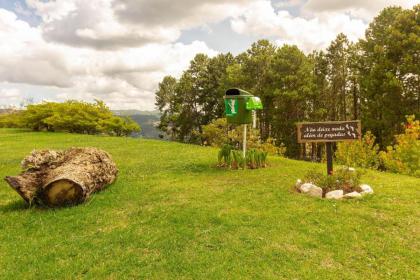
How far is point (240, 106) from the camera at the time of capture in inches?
546

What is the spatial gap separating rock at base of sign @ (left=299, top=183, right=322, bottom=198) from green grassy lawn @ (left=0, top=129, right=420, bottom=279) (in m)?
0.37

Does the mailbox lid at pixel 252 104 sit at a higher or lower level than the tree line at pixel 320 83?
lower

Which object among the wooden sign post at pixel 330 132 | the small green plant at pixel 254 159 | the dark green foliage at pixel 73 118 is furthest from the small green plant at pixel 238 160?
the dark green foliage at pixel 73 118

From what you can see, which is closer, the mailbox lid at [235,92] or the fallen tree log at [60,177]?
the fallen tree log at [60,177]

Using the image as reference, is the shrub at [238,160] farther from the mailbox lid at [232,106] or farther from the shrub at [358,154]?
the shrub at [358,154]

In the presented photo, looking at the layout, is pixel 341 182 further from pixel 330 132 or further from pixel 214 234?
pixel 214 234

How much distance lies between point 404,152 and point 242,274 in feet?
56.3

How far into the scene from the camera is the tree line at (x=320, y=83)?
28.2 m

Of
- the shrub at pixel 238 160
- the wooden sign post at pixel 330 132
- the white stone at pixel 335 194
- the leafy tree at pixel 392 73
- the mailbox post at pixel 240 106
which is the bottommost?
the white stone at pixel 335 194

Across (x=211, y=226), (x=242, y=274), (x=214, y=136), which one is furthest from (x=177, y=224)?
(x=214, y=136)

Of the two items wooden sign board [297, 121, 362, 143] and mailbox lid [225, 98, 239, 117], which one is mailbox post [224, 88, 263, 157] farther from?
Result: wooden sign board [297, 121, 362, 143]

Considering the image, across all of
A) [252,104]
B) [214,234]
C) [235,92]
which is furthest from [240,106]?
[214,234]

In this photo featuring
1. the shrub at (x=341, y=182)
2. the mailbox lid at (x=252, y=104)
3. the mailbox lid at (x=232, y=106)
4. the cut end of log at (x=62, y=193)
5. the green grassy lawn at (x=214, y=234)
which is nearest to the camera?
the green grassy lawn at (x=214, y=234)

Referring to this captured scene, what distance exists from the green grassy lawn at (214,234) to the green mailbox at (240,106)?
11.4ft
